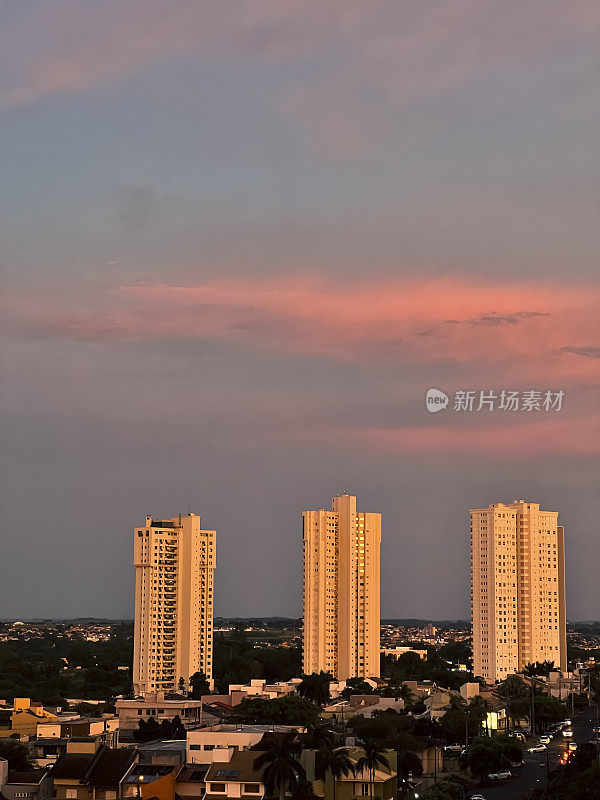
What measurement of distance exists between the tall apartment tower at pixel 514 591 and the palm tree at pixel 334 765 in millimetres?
27897

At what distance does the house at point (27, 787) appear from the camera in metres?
22.0

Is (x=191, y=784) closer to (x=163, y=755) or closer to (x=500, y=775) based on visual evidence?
(x=163, y=755)

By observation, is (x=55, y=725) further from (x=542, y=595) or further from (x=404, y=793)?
(x=542, y=595)

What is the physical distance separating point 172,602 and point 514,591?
44.1 feet

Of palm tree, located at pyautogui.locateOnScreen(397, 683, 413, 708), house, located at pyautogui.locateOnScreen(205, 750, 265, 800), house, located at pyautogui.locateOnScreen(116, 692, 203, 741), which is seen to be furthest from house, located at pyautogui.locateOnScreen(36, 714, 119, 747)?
palm tree, located at pyautogui.locateOnScreen(397, 683, 413, 708)

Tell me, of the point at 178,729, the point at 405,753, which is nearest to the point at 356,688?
the point at 178,729

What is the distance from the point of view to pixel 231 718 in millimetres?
33531

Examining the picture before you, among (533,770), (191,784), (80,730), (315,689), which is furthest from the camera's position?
(315,689)

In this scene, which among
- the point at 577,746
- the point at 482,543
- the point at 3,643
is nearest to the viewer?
the point at 577,746

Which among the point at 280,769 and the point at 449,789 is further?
the point at 449,789

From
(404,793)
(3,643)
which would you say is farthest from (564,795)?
(3,643)

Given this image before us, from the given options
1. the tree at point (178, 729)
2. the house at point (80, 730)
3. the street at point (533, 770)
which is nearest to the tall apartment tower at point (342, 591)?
the street at point (533, 770)

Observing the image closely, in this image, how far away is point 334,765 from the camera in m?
21.8

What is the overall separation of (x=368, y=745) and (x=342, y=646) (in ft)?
86.4
